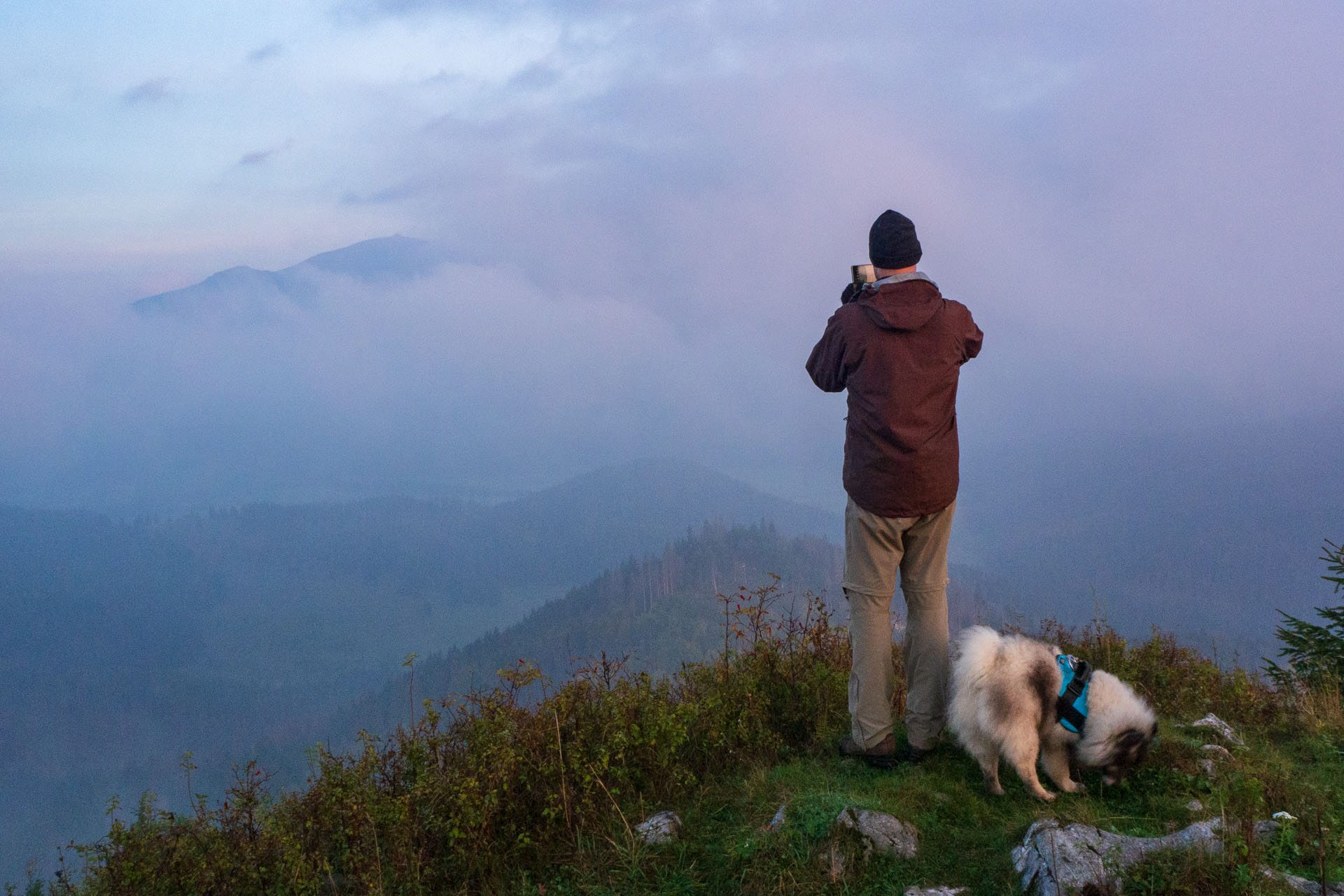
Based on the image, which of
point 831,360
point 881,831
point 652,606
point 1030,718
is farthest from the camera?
point 652,606

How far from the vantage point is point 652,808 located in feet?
16.4

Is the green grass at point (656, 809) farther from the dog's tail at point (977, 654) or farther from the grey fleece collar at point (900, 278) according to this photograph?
the grey fleece collar at point (900, 278)

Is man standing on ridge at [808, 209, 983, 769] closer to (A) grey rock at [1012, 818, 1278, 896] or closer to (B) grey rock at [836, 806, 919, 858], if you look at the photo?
(B) grey rock at [836, 806, 919, 858]

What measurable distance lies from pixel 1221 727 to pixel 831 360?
4322 mm

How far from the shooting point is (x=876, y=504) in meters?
5.05

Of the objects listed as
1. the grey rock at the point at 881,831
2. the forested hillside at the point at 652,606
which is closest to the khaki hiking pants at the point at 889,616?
the grey rock at the point at 881,831

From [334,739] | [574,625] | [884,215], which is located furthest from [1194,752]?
[334,739]

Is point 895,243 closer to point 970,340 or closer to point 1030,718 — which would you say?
point 970,340

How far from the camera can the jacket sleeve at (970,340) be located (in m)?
5.08

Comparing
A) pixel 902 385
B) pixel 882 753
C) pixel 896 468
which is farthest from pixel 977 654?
pixel 902 385

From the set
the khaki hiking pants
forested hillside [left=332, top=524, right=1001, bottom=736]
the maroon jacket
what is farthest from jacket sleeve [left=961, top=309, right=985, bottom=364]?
forested hillside [left=332, top=524, right=1001, bottom=736]

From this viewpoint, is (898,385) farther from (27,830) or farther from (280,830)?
(27,830)

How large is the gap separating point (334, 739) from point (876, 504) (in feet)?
578

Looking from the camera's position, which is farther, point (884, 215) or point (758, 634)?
point (758, 634)
